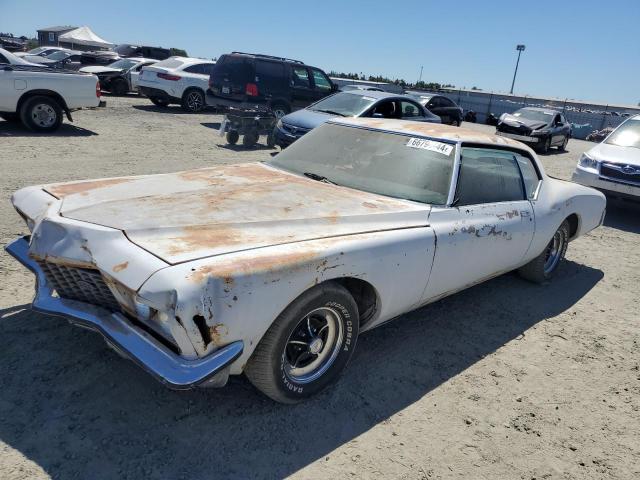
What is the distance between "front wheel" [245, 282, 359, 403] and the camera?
2439 mm

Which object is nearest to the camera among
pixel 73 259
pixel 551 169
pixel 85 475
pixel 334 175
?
pixel 85 475

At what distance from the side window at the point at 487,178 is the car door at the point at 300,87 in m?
10.3

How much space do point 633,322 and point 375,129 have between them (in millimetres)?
2826

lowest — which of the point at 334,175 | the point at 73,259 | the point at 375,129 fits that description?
the point at 73,259

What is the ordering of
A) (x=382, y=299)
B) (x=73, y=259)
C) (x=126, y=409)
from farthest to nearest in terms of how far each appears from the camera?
(x=382, y=299) < (x=126, y=409) < (x=73, y=259)

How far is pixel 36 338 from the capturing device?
3.05 m

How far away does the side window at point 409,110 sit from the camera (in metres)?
10.7

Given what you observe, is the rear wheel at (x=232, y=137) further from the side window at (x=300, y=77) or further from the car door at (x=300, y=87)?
the side window at (x=300, y=77)

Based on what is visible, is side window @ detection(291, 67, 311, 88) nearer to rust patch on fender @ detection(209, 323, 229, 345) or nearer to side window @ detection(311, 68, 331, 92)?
side window @ detection(311, 68, 331, 92)

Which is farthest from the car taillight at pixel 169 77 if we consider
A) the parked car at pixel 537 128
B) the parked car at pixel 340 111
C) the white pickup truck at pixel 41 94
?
the parked car at pixel 537 128

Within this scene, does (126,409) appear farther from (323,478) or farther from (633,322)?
A: (633,322)

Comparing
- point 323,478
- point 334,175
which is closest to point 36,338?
point 323,478

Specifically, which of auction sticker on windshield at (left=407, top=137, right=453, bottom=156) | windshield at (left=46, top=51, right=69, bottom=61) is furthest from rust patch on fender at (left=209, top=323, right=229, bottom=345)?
windshield at (left=46, top=51, right=69, bottom=61)

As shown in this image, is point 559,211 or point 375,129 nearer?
point 375,129
